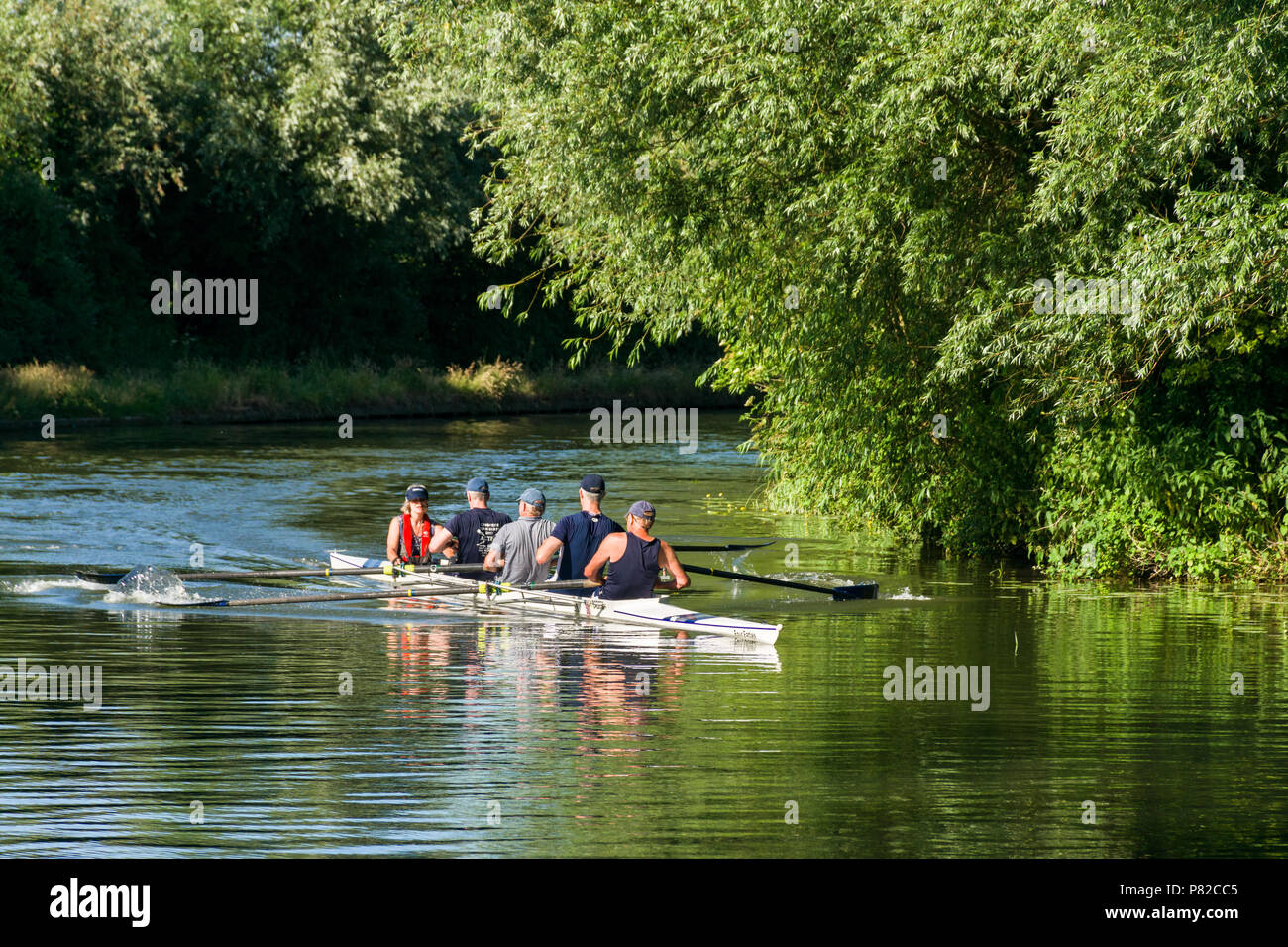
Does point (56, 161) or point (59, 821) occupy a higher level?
point (56, 161)

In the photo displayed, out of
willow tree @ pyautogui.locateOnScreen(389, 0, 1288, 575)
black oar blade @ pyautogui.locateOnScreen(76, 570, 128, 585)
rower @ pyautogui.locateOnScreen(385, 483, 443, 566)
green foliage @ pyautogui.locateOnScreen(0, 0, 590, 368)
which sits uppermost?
green foliage @ pyautogui.locateOnScreen(0, 0, 590, 368)

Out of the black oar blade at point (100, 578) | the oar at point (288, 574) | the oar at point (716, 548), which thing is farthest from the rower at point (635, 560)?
the black oar blade at point (100, 578)

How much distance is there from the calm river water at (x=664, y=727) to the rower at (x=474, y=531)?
1048 millimetres

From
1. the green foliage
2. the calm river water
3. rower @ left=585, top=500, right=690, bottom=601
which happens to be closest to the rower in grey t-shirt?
the calm river water

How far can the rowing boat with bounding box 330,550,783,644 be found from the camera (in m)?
14.6

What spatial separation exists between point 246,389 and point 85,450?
38.7 ft

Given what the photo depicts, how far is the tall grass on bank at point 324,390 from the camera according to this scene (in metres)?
43.3

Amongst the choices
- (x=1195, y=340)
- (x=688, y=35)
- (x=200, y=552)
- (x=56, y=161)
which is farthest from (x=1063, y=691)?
(x=56, y=161)

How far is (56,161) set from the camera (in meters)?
47.2

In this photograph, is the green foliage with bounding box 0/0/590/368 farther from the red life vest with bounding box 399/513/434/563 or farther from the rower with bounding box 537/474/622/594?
the rower with bounding box 537/474/622/594

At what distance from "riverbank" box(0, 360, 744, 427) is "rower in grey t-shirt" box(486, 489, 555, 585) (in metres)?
28.5

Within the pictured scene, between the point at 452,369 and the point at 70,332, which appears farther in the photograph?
the point at 452,369

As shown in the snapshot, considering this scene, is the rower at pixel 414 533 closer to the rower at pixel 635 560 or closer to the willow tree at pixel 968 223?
the rower at pixel 635 560
